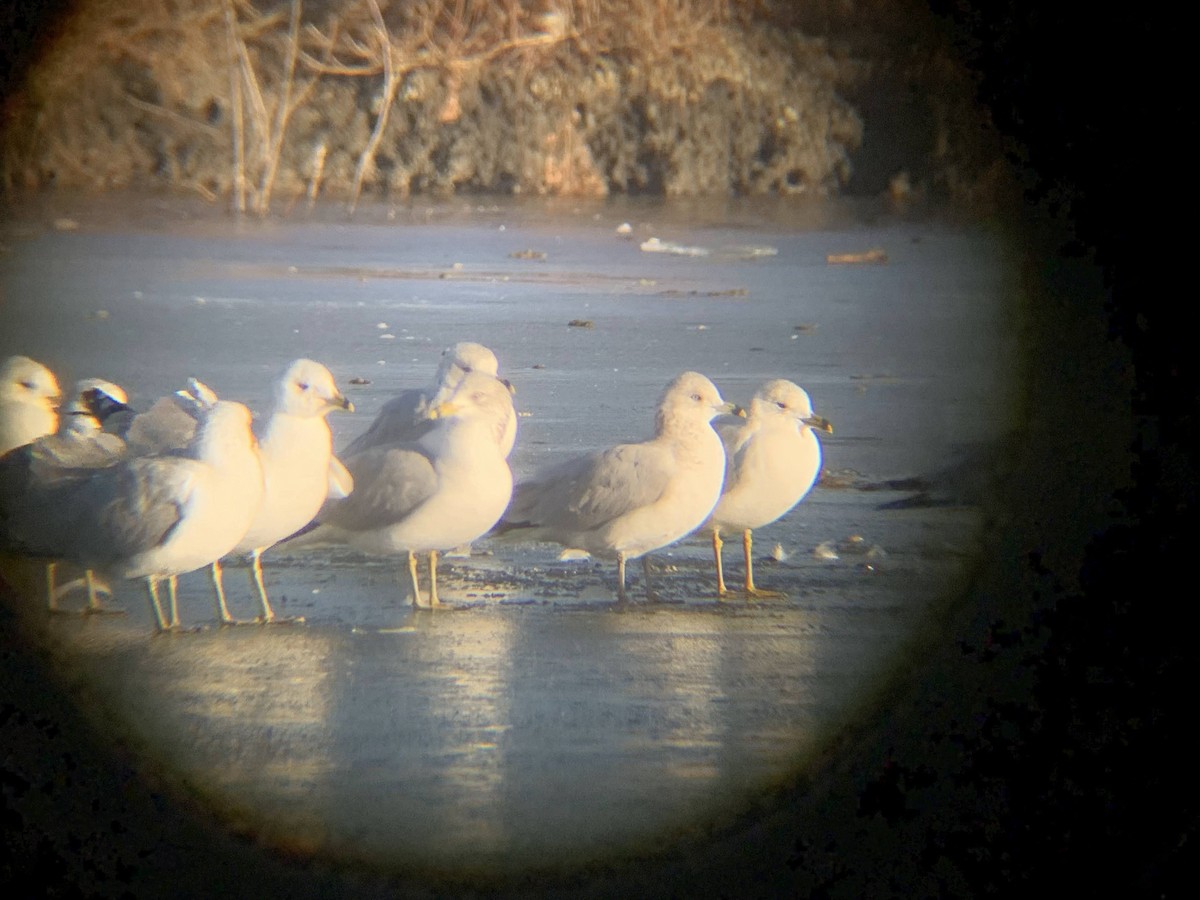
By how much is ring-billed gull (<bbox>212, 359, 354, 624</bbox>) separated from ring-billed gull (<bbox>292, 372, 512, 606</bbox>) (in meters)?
0.12

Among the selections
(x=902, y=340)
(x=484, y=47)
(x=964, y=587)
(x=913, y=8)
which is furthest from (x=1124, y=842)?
(x=484, y=47)

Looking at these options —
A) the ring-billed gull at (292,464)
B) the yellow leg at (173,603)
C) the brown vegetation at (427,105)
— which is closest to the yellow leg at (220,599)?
the ring-billed gull at (292,464)

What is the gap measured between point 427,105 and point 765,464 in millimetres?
8540

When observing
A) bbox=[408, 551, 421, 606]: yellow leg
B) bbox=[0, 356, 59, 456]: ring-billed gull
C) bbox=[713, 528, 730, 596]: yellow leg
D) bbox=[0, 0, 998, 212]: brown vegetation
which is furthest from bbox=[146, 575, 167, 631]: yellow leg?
bbox=[0, 0, 998, 212]: brown vegetation

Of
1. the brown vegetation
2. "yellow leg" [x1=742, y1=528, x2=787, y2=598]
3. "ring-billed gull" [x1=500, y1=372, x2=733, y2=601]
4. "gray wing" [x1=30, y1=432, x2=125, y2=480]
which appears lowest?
"yellow leg" [x1=742, y1=528, x2=787, y2=598]

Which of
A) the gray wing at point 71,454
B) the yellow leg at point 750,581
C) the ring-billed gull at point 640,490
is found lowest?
the yellow leg at point 750,581

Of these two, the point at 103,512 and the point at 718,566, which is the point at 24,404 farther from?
the point at 718,566

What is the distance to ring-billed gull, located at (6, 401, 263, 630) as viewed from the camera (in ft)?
14.7

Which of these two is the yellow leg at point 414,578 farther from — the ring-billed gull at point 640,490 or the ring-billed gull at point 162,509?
the ring-billed gull at point 162,509

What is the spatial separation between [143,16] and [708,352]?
6610 millimetres

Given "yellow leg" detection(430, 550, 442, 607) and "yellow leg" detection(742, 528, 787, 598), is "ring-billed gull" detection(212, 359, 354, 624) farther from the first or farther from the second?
"yellow leg" detection(742, 528, 787, 598)

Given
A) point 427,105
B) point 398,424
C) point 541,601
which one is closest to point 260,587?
point 541,601

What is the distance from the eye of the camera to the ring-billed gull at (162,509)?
448cm

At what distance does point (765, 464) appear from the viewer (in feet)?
17.3
